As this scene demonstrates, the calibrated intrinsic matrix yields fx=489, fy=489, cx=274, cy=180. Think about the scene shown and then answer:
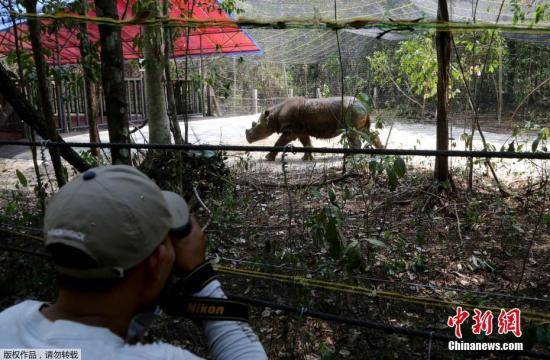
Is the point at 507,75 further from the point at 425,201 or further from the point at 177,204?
the point at 177,204

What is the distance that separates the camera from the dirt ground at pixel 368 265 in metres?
2.28

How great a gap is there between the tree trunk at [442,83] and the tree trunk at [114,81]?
7.85ft

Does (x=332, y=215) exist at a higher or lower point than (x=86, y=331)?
lower

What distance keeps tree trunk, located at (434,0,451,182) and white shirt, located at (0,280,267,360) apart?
3.40 meters

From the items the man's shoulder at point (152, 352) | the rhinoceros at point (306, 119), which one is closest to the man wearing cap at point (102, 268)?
the man's shoulder at point (152, 352)

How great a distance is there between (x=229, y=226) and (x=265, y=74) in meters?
16.1

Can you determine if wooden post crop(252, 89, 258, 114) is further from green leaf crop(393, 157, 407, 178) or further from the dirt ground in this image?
green leaf crop(393, 157, 407, 178)

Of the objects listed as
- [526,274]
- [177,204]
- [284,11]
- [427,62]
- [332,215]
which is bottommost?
[526,274]

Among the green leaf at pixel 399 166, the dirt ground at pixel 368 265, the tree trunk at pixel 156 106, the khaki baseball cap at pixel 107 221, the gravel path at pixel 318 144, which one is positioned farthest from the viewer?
the gravel path at pixel 318 144

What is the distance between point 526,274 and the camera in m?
3.07

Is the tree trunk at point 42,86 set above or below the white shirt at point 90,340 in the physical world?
above

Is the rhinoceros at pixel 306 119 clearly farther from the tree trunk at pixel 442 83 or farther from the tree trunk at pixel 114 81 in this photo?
the tree trunk at pixel 114 81

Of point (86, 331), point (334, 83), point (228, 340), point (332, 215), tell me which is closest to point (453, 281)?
point (332, 215)

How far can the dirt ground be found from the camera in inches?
89.9
